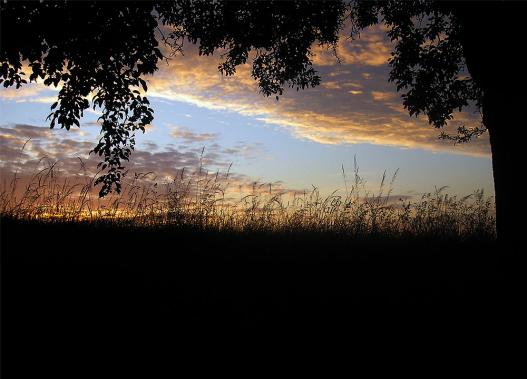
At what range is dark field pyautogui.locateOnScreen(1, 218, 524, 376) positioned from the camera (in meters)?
3.29

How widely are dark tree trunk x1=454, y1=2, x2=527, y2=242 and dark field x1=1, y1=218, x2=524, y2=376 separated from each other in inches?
22.1

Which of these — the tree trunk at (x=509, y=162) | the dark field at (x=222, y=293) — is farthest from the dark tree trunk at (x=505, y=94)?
the dark field at (x=222, y=293)

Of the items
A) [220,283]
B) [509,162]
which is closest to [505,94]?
[509,162]

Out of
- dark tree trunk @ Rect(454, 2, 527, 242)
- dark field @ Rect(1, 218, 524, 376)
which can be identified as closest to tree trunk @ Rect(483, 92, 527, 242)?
dark tree trunk @ Rect(454, 2, 527, 242)

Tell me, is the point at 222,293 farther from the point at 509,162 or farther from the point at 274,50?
the point at 274,50

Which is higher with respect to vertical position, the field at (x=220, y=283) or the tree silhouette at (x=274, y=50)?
the tree silhouette at (x=274, y=50)

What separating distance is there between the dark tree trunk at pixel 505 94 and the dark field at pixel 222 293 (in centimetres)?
56

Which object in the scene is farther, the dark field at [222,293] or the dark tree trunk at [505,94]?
the dark tree trunk at [505,94]

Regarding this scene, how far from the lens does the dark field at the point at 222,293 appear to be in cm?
329

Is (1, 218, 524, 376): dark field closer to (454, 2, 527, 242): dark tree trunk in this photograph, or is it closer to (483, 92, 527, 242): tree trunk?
(483, 92, 527, 242): tree trunk

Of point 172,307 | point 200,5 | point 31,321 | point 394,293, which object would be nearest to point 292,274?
point 394,293

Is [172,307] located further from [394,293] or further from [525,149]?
[525,149]

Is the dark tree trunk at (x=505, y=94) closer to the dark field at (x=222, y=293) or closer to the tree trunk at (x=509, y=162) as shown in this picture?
the tree trunk at (x=509, y=162)

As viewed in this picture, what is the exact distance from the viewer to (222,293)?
4254 mm
